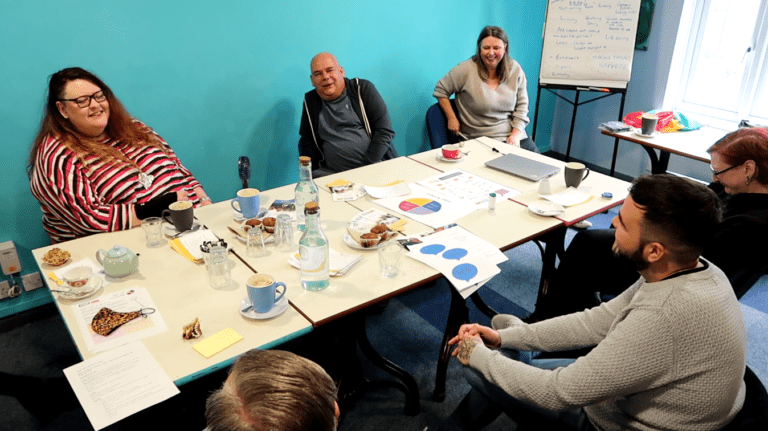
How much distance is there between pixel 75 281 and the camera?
167 centimetres

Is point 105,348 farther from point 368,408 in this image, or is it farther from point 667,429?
point 667,429

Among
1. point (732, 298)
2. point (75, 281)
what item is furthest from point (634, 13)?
point (75, 281)

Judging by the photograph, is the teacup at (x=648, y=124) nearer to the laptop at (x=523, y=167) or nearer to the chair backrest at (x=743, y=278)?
the laptop at (x=523, y=167)

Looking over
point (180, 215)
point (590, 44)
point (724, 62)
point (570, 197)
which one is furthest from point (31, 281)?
point (724, 62)

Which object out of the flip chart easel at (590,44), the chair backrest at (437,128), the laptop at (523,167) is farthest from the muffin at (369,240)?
the flip chart easel at (590,44)

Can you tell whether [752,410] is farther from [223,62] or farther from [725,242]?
[223,62]

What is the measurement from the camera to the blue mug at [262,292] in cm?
153

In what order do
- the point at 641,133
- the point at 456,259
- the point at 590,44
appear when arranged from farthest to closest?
the point at 590,44 < the point at 641,133 < the point at 456,259

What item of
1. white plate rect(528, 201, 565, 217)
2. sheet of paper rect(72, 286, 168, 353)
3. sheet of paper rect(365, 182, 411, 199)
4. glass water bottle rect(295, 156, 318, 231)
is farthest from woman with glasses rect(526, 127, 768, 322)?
sheet of paper rect(72, 286, 168, 353)

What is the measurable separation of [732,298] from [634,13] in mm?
3119

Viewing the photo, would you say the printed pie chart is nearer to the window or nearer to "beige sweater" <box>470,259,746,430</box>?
"beige sweater" <box>470,259,746,430</box>

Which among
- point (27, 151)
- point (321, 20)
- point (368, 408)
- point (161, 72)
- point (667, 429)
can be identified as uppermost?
point (321, 20)

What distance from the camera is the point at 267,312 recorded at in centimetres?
157

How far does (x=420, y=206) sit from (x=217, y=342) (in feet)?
3.60
